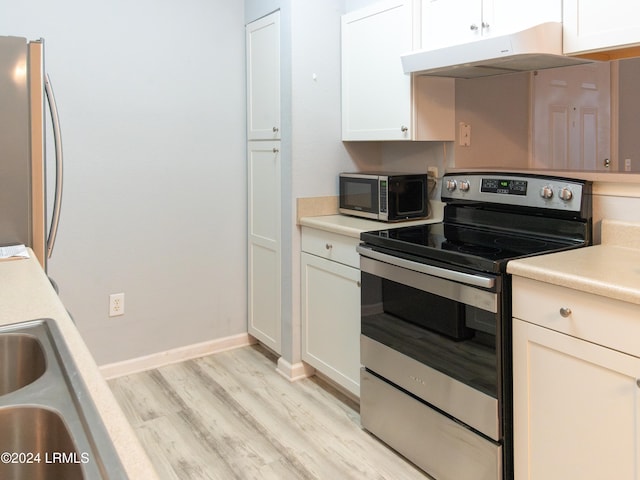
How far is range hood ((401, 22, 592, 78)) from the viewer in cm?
191

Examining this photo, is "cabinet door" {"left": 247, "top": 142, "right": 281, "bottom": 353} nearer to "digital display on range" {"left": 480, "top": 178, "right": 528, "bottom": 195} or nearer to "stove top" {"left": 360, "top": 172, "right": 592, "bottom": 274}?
"stove top" {"left": 360, "top": 172, "right": 592, "bottom": 274}

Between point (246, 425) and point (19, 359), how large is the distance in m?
1.56

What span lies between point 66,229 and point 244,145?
3.60ft

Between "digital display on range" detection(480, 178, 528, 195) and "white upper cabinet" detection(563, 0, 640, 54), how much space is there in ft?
1.73

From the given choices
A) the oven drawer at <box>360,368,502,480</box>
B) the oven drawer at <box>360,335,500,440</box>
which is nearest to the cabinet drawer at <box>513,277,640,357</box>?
the oven drawer at <box>360,335,500,440</box>

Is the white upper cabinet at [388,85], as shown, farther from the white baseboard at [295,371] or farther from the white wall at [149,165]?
the white baseboard at [295,371]

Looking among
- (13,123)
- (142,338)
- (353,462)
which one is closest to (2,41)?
(13,123)

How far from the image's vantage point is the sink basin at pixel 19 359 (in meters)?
1.12

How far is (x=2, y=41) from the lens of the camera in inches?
73.6

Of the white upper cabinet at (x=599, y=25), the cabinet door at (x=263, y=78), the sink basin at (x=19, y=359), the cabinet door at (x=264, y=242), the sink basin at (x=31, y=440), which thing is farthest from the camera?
the cabinet door at (x=264, y=242)

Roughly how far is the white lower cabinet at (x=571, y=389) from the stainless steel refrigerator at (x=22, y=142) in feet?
→ 5.42

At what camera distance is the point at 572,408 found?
5.32 feet

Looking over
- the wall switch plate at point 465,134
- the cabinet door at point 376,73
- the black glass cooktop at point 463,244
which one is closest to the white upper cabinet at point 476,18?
the cabinet door at point 376,73

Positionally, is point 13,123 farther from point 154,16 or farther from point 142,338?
point 142,338
